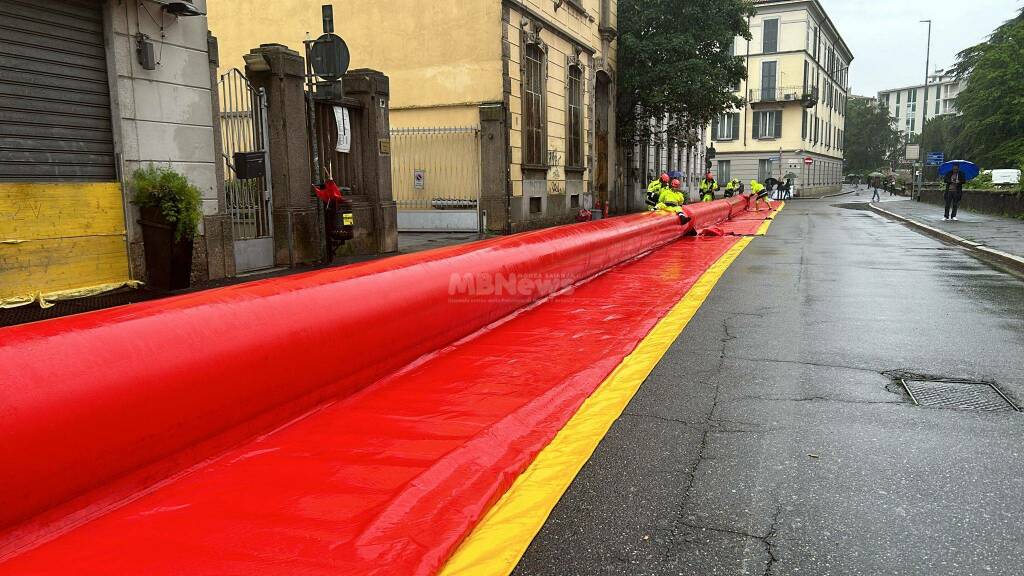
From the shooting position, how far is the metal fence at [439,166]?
1691 centimetres

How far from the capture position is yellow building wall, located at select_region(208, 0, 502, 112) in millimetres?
16391

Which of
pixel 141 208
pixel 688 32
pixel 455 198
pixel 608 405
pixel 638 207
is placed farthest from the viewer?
pixel 638 207

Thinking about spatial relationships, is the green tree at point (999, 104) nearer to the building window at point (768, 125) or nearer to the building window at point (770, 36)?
the building window at point (768, 125)

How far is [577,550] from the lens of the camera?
8.59ft

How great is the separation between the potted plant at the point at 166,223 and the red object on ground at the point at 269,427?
149 inches

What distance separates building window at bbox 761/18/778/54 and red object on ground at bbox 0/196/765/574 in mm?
58582

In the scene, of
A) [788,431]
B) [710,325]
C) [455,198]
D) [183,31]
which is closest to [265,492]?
[788,431]

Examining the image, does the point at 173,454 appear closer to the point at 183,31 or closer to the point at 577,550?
the point at 577,550

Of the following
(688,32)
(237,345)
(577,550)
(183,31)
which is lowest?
(577,550)

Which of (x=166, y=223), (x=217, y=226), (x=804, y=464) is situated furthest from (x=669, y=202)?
(x=804, y=464)

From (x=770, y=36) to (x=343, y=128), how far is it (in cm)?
5394

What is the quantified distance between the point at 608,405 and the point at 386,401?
50.3 inches

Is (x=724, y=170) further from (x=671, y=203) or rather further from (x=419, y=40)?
(x=671, y=203)

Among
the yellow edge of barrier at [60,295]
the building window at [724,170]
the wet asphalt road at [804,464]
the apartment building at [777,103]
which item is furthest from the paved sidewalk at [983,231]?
the building window at [724,170]
